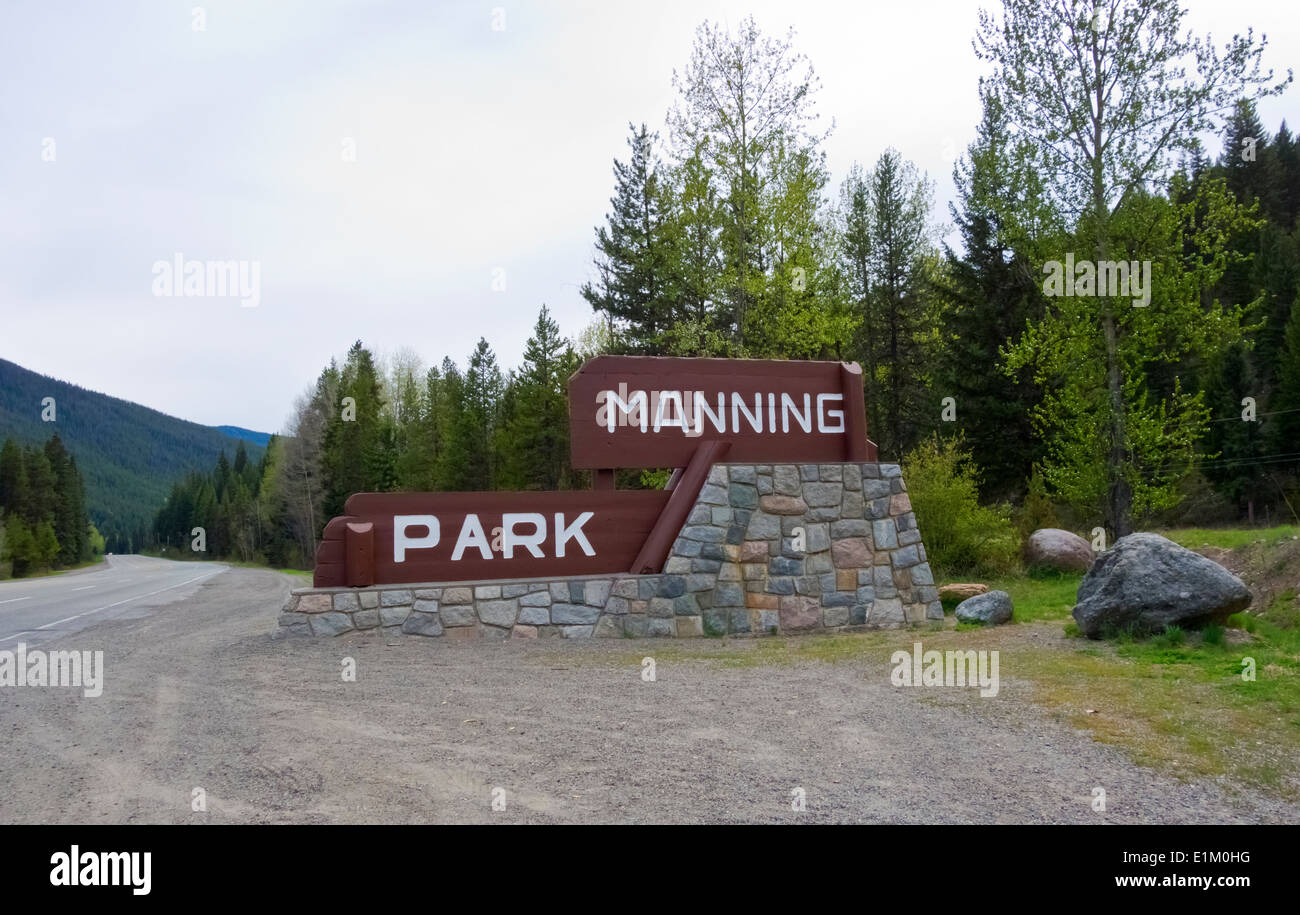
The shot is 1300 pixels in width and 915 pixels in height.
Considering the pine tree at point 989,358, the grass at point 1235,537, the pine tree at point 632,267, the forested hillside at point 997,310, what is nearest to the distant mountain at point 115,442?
the forested hillside at point 997,310

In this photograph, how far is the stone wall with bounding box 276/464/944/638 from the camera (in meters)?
9.72

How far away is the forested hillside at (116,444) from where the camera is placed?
164 m

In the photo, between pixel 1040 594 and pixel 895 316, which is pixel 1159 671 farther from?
pixel 895 316

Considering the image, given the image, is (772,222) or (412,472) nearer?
(772,222)

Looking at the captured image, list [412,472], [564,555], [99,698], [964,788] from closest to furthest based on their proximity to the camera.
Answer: [964,788]
[99,698]
[564,555]
[412,472]

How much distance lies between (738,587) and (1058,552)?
902 centimetres

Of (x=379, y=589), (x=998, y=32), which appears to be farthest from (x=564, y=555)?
(x=998, y=32)

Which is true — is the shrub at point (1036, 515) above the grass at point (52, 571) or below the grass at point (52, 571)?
above

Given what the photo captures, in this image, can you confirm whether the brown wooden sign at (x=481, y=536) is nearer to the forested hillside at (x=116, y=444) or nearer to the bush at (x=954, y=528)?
the bush at (x=954, y=528)

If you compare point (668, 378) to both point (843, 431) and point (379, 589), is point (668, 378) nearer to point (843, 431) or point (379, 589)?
point (843, 431)

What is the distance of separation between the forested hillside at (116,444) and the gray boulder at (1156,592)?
575 ft

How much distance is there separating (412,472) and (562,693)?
146 ft

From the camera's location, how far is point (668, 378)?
1088 centimetres

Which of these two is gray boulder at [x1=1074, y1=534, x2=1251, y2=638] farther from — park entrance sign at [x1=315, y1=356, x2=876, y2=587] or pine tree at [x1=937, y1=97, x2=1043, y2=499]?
pine tree at [x1=937, y1=97, x2=1043, y2=499]
